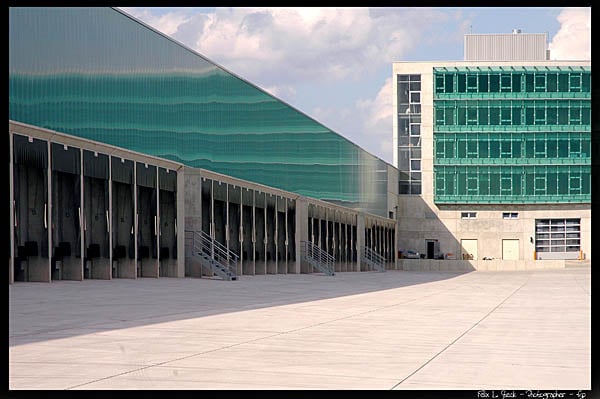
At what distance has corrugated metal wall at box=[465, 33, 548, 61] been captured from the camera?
4395 inches

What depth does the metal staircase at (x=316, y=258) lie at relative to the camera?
2162 inches

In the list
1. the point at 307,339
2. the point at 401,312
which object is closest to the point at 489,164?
the point at 401,312

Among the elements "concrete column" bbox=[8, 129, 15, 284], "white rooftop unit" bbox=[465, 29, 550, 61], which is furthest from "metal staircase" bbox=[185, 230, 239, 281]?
"white rooftop unit" bbox=[465, 29, 550, 61]

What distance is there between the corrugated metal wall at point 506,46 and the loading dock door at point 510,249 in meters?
21.8

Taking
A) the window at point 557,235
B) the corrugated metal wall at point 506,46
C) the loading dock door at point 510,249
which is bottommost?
the loading dock door at point 510,249

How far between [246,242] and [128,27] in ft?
55.3

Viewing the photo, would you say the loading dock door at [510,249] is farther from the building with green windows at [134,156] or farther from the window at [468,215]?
the building with green windows at [134,156]

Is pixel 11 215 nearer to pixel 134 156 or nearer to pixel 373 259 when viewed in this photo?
pixel 134 156

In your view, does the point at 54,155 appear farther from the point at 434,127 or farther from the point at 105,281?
the point at 434,127

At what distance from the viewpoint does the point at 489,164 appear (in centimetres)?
10400

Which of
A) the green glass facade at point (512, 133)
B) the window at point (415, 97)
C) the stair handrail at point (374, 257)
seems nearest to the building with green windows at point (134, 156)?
the stair handrail at point (374, 257)

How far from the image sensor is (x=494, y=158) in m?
104

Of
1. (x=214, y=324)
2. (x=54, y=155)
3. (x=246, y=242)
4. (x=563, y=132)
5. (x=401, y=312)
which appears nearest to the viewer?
(x=214, y=324)

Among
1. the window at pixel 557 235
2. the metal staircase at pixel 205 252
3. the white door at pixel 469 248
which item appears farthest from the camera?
the white door at pixel 469 248
